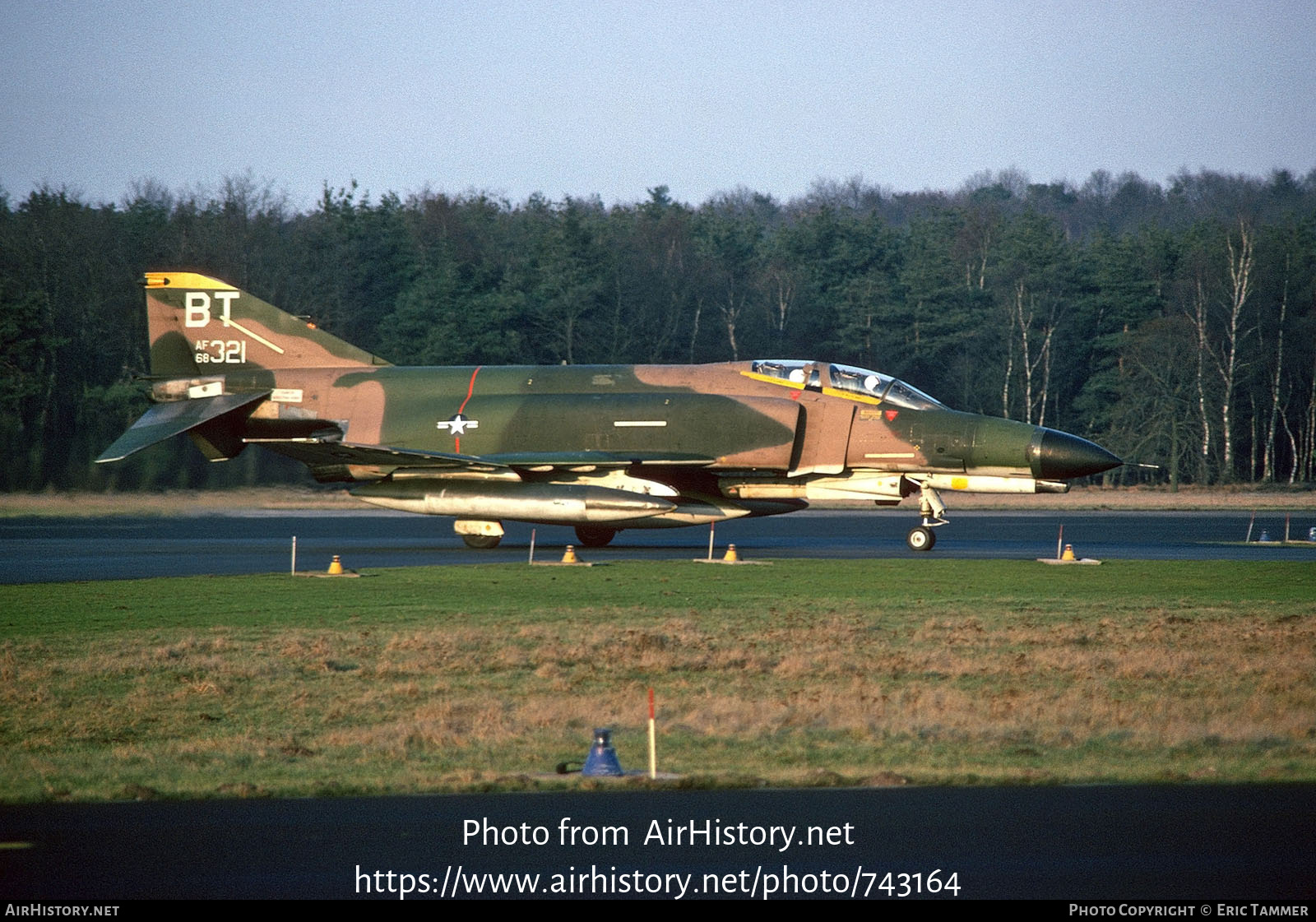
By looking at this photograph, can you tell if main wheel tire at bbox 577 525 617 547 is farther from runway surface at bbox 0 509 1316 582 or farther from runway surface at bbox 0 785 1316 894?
runway surface at bbox 0 785 1316 894

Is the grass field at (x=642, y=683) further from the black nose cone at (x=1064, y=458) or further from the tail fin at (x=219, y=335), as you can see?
the tail fin at (x=219, y=335)

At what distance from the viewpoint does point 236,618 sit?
46.9 feet

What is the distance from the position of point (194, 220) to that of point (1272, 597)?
158ft

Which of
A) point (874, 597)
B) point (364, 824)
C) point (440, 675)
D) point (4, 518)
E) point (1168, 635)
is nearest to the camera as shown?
point (364, 824)

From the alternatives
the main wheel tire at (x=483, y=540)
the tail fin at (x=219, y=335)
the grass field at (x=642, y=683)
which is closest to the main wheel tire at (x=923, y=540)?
the grass field at (x=642, y=683)

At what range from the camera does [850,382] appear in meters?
22.3

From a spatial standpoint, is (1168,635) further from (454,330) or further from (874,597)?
(454,330)

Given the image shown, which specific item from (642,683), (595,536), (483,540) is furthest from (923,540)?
(642,683)

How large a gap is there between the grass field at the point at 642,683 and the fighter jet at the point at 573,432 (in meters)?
3.88

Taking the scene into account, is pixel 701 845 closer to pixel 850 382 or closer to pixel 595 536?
pixel 850 382

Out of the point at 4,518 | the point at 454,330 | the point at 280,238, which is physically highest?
the point at 280,238

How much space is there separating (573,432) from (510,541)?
357 centimetres

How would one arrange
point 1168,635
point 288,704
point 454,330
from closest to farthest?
1. point 288,704
2. point 1168,635
3. point 454,330

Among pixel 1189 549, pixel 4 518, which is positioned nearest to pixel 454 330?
pixel 4 518
